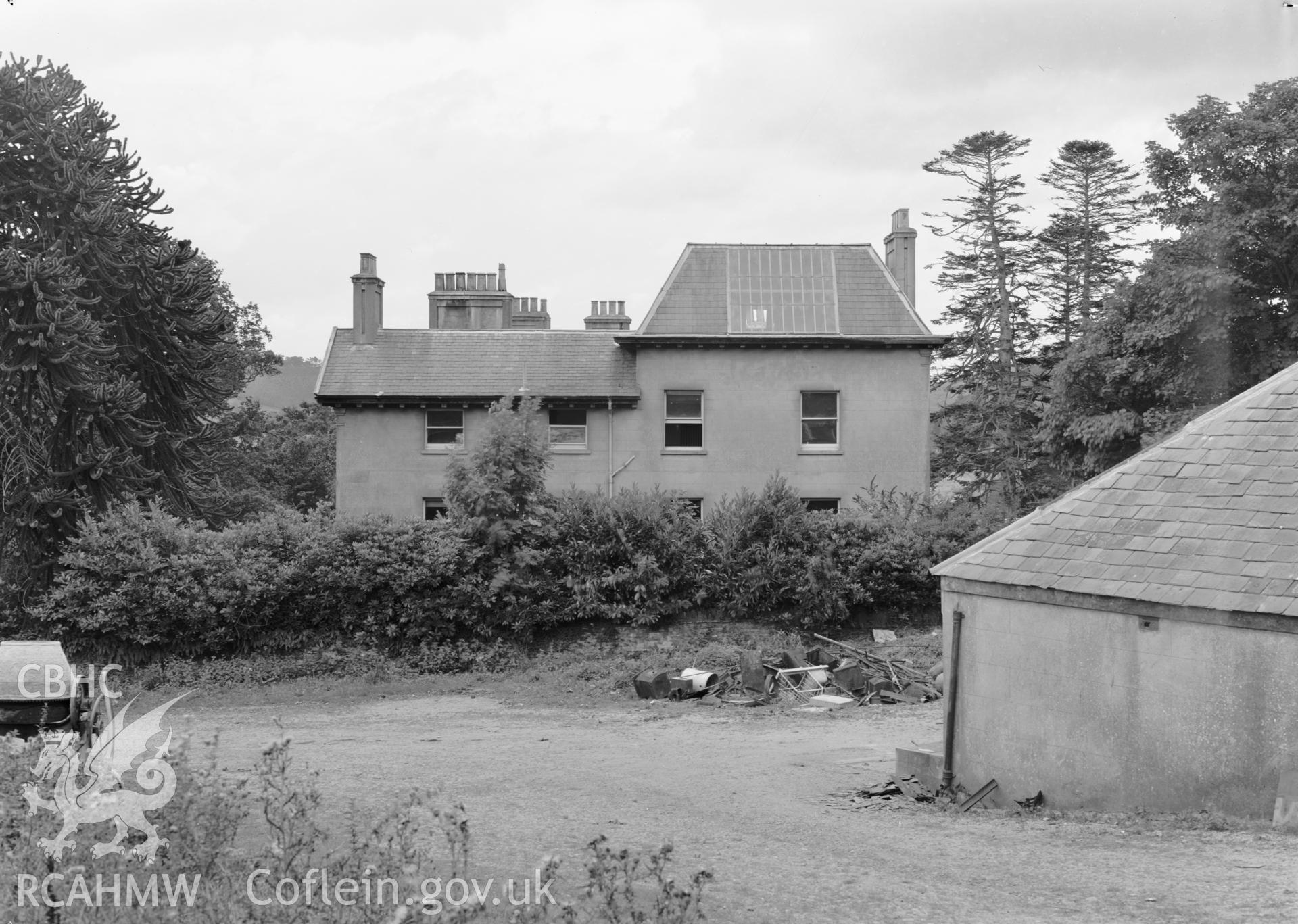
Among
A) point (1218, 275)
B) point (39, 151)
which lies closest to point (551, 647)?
point (39, 151)

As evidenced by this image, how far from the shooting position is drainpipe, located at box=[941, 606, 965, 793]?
41.3 ft

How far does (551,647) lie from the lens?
23.1 metres

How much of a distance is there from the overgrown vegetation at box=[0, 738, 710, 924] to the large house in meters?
26.2

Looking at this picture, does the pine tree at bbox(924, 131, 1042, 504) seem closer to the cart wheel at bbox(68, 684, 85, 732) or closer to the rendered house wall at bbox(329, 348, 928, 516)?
the rendered house wall at bbox(329, 348, 928, 516)

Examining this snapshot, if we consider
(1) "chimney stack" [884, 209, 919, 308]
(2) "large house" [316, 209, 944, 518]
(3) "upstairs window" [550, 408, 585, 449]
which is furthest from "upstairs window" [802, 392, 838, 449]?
(3) "upstairs window" [550, 408, 585, 449]

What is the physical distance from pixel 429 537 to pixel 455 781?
399 inches

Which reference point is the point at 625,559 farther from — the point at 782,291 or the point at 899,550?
the point at 782,291

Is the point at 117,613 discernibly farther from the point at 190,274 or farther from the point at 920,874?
the point at 920,874

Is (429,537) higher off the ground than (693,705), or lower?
higher

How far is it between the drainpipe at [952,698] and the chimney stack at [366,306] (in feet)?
83.9

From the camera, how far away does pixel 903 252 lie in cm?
3522

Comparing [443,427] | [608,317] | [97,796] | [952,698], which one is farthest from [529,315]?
[97,796]

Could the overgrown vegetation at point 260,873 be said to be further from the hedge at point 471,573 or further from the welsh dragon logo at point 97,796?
the hedge at point 471,573

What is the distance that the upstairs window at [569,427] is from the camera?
1319 inches
